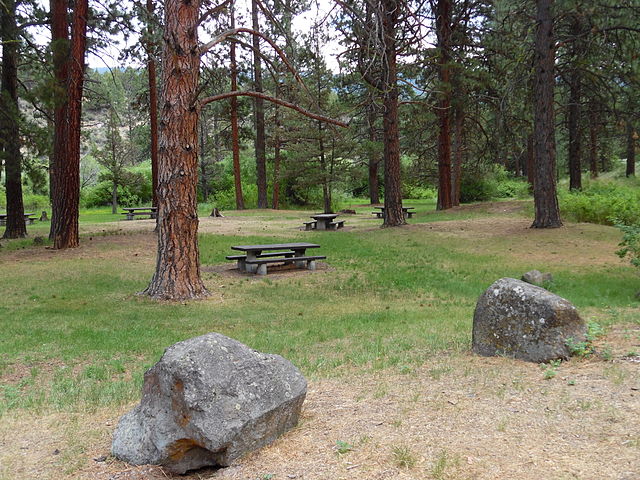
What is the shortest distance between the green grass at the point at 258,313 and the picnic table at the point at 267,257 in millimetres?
593

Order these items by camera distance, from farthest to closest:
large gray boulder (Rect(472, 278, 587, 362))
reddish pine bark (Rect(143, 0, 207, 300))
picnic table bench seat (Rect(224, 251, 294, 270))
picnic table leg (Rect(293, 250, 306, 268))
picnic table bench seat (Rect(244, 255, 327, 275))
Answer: picnic table leg (Rect(293, 250, 306, 268)), picnic table bench seat (Rect(224, 251, 294, 270)), picnic table bench seat (Rect(244, 255, 327, 275)), reddish pine bark (Rect(143, 0, 207, 300)), large gray boulder (Rect(472, 278, 587, 362))

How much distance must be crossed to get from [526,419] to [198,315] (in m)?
5.92

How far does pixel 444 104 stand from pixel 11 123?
16.7 metres

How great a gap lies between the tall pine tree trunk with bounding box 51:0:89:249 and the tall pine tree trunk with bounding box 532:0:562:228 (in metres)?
12.4

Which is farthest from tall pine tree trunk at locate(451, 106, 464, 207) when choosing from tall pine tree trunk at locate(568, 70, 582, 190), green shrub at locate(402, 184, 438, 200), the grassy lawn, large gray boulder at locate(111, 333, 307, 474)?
large gray boulder at locate(111, 333, 307, 474)

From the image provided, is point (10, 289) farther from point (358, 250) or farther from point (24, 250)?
point (358, 250)

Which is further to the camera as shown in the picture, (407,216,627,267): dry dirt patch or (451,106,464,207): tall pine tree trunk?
(451,106,464,207): tall pine tree trunk

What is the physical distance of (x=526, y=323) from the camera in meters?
5.23

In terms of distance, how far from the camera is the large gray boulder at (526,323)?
5129mm

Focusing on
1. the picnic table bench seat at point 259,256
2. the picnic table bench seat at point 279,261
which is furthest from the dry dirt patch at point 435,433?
the picnic table bench seat at point 259,256

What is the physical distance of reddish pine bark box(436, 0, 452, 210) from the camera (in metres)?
23.0

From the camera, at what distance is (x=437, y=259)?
1384 cm

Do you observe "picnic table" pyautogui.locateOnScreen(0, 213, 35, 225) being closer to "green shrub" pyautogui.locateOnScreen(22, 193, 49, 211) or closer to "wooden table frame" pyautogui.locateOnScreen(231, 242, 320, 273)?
"green shrub" pyautogui.locateOnScreen(22, 193, 49, 211)

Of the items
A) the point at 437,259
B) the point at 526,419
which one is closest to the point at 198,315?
the point at 526,419
